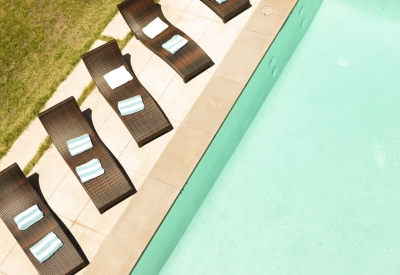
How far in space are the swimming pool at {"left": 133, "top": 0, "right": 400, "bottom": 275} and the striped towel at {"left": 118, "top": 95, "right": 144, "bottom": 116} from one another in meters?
1.93

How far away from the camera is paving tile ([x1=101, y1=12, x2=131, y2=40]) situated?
1198 centimetres

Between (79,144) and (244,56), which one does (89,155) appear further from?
(244,56)

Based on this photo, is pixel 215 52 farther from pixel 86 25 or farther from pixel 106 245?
pixel 106 245

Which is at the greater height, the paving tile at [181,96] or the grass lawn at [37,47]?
the grass lawn at [37,47]

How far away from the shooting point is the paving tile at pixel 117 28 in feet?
39.3

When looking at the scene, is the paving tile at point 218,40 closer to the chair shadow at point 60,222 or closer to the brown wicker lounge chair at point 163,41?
the brown wicker lounge chair at point 163,41

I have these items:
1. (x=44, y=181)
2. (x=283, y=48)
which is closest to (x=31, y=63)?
(x=44, y=181)

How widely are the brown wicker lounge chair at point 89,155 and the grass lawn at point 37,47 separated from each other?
4.48ft

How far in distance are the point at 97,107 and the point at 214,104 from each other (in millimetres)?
2968

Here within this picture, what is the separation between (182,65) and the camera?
10.6 m

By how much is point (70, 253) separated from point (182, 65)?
16.5 feet

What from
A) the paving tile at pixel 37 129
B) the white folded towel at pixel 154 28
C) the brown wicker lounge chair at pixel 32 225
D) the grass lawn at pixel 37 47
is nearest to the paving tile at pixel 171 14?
the white folded towel at pixel 154 28

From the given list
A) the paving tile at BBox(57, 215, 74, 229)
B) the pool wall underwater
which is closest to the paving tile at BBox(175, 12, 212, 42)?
the pool wall underwater

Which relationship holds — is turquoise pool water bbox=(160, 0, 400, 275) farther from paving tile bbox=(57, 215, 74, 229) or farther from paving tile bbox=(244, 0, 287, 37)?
paving tile bbox=(57, 215, 74, 229)
